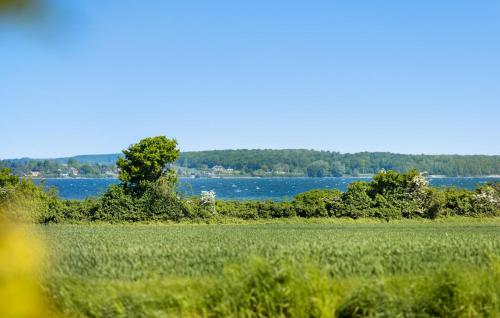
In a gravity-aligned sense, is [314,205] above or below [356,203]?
below

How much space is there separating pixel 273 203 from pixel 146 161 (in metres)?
8.80

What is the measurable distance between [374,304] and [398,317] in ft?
1.55

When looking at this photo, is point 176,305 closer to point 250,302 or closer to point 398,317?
point 250,302

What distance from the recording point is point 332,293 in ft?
36.7

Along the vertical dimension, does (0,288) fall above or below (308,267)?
above

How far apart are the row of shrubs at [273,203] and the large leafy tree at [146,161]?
80cm

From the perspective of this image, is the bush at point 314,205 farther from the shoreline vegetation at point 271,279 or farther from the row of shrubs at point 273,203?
the shoreline vegetation at point 271,279

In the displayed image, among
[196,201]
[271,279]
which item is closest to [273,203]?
[196,201]

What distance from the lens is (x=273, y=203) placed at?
40.9 meters

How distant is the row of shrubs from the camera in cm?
3775

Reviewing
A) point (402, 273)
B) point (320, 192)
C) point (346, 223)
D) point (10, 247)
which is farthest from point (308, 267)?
point (320, 192)

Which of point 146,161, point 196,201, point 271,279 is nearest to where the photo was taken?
point 271,279

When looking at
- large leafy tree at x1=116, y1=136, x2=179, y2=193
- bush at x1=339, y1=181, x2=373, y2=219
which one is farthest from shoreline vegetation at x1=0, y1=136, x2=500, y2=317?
bush at x1=339, y1=181, x2=373, y2=219

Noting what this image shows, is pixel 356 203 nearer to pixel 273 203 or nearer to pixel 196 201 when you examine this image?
pixel 273 203
